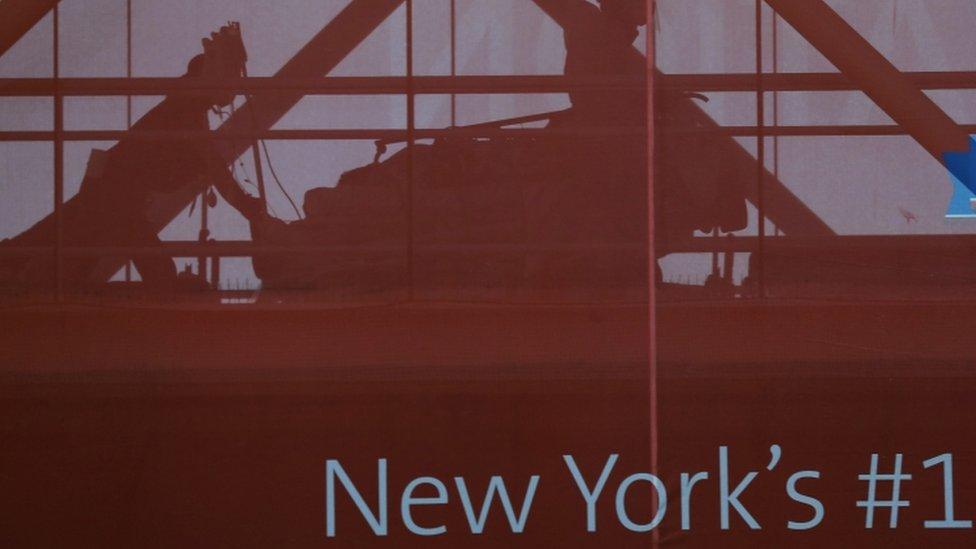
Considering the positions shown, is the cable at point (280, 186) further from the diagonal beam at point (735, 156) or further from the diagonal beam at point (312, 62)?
the diagonal beam at point (735, 156)

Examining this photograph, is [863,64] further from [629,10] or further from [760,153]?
[629,10]

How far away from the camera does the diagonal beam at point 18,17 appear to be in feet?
7.58

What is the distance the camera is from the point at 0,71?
91.0 inches

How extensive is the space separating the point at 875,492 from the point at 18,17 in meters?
2.44

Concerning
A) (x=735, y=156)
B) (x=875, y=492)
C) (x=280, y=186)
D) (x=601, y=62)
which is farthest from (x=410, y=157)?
(x=875, y=492)

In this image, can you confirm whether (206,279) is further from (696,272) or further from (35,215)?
(696,272)

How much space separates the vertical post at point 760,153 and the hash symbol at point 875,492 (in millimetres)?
520

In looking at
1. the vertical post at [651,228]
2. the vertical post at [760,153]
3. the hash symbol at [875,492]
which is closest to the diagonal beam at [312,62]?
A: the vertical post at [651,228]

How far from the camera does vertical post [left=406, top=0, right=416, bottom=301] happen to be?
228cm

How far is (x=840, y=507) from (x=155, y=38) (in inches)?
80.7

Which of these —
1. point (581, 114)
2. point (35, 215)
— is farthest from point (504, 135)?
point (35, 215)

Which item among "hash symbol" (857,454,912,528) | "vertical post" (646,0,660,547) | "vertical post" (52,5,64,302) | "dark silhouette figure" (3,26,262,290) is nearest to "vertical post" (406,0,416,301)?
"dark silhouette figure" (3,26,262,290)

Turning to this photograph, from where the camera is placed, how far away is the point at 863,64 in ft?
7.63

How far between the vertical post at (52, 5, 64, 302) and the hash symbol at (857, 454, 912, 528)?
2032 millimetres
